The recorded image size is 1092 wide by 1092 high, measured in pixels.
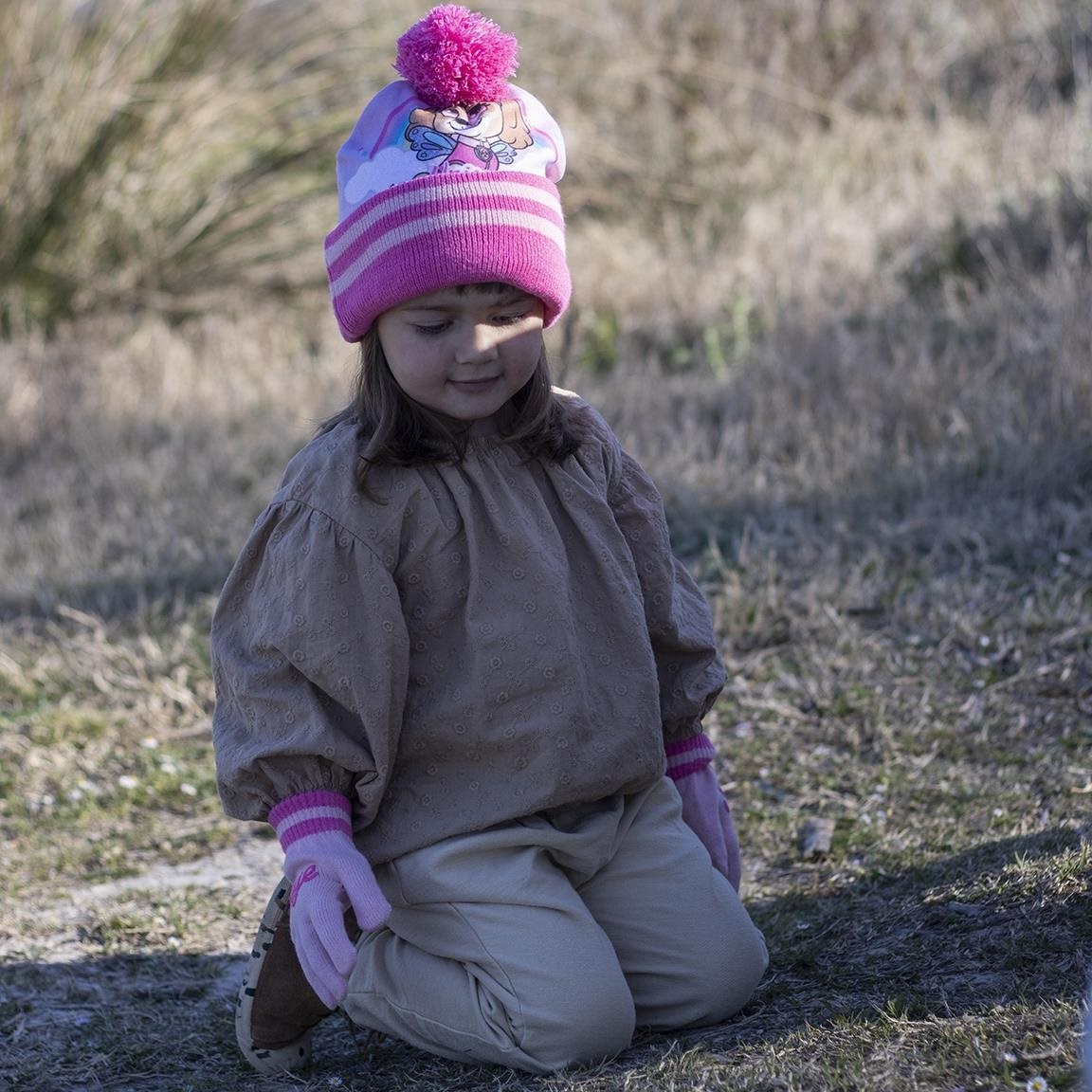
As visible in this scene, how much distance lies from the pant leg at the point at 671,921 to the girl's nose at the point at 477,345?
79cm

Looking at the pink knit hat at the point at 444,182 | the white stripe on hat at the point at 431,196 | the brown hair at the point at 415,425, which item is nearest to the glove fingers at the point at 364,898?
the brown hair at the point at 415,425

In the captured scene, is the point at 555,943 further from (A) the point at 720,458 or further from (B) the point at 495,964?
(A) the point at 720,458

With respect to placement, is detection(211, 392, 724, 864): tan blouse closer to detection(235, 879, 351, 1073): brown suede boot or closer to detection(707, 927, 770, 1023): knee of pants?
detection(235, 879, 351, 1073): brown suede boot

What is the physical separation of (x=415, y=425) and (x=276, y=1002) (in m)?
0.92

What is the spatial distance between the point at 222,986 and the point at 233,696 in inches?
28.2

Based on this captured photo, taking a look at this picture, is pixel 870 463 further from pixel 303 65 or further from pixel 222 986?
pixel 303 65

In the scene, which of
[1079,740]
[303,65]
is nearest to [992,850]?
[1079,740]

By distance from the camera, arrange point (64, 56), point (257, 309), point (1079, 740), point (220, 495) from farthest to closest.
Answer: point (257, 309), point (64, 56), point (220, 495), point (1079, 740)

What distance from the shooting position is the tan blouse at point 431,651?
7.77 feet

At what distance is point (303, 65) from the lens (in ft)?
24.0

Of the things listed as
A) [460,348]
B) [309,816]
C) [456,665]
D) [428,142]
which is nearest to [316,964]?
[309,816]

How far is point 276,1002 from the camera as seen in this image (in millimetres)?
2451

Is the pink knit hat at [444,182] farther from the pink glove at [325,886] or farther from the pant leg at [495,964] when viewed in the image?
the pant leg at [495,964]

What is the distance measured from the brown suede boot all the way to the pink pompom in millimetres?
1224
